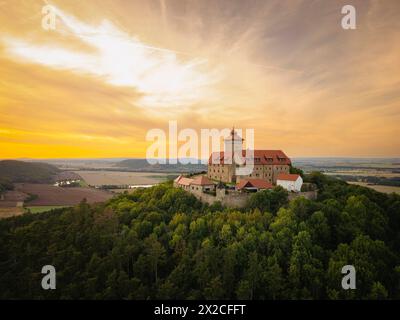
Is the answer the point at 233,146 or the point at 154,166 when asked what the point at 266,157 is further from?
the point at 154,166

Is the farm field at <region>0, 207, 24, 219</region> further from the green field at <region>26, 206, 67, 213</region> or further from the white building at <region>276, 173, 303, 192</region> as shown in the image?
the white building at <region>276, 173, 303, 192</region>

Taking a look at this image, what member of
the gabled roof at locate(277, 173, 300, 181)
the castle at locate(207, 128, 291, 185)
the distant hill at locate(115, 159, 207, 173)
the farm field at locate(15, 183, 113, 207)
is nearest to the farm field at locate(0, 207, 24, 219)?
the farm field at locate(15, 183, 113, 207)

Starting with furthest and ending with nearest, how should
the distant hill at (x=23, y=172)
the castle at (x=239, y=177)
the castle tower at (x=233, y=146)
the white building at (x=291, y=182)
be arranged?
1. the distant hill at (x=23, y=172)
2. the castle tower at (x=233, y=146)
3. the white building at (x=291, y=182)
4. the castle at (x=239, y=177)

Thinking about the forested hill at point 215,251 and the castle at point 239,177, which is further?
the castle at point 239,177

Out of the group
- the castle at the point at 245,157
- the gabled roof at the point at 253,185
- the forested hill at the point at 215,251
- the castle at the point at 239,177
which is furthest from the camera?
the castle at the point at 245,157

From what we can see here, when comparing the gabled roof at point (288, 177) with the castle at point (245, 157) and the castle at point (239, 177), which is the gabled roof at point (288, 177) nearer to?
the castle at point (239, 177)

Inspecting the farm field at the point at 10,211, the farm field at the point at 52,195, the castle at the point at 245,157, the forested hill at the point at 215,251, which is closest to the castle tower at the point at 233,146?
the castle at the point at 245,157
